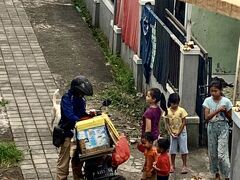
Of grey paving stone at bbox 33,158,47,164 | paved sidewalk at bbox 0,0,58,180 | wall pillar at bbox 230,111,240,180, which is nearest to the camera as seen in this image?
wall pillar at bbox 230,111,240,180

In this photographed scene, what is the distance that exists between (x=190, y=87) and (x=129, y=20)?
3.67m

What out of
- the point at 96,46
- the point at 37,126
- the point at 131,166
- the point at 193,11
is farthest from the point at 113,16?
the point at 131,166

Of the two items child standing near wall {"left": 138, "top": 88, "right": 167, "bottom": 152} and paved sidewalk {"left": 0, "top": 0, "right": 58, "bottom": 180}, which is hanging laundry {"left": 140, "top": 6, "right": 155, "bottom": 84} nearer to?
paved sidewalk {"left": 0, "top": 0, "right": 58, "bottom": 180}

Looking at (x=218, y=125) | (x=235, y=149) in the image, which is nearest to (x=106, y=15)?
(x=218, y=125)

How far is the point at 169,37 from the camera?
1294 centimetres

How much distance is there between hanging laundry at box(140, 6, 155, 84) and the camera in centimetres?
1398

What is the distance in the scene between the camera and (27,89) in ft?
47.8

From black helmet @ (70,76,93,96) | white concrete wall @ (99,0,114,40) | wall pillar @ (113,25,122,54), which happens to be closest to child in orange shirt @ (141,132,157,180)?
black helmet @ (70,76,93,96)

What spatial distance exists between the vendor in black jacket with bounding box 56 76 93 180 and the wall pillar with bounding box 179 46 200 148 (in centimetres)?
215

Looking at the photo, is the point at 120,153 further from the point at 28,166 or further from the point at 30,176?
the point at 28,166

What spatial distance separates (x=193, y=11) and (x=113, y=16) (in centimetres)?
337

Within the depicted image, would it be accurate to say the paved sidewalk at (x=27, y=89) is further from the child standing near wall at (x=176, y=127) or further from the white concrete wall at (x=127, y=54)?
the child standing near wall at (x=176, y=127)

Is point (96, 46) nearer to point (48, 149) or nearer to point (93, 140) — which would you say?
point (48, 149)

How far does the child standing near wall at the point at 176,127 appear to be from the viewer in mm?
11070
